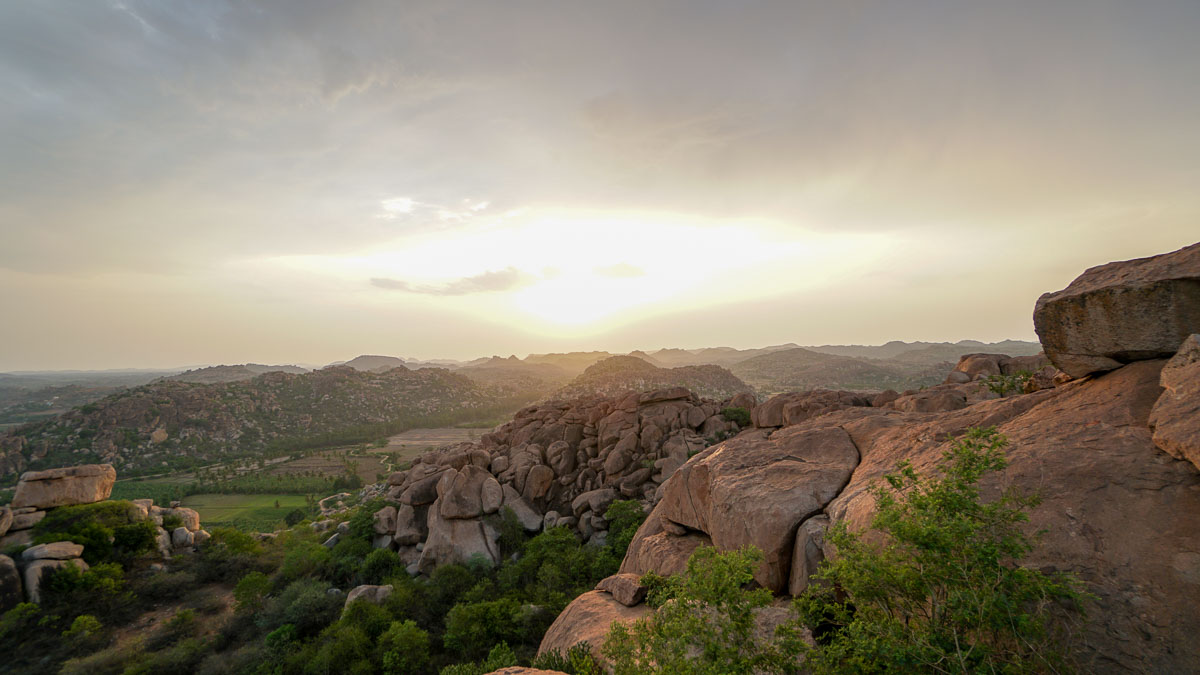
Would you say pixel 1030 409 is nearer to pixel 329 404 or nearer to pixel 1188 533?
pixel 1188 533

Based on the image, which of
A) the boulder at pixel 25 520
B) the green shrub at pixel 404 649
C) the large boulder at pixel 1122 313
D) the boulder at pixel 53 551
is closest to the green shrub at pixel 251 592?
the green shrub at pixel 404 649

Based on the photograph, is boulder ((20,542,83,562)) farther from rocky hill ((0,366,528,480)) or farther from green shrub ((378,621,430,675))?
rocky hill ((0,366,528,480))

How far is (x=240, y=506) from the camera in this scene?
54.4 meters

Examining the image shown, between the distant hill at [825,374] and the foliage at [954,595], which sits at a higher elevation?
the foliage at [954,595]

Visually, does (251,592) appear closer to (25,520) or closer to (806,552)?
(25,520)

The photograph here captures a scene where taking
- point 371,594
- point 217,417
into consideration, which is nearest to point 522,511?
point 371,594

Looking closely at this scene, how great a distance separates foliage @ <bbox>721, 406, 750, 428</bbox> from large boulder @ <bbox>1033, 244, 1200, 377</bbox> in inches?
873

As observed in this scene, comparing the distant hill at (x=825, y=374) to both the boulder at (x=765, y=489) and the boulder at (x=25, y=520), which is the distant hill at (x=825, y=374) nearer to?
the boulder at (x=765, y=489)

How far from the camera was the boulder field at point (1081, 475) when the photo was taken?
5262 mm

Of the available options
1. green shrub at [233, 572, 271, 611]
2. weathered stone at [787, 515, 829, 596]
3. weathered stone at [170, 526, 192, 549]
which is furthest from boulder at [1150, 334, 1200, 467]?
weathered stone at [170, 526, 192, 549]

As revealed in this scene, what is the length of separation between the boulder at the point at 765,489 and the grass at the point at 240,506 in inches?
2223

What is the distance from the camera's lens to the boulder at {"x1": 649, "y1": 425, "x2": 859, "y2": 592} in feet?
31.9

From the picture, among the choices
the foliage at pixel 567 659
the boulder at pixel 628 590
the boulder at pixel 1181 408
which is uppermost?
the boulder at pixel 1181 408

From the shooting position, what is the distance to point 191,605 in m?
25.1
